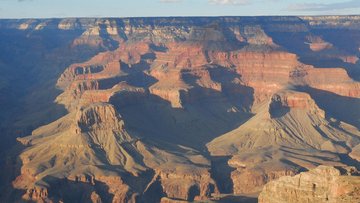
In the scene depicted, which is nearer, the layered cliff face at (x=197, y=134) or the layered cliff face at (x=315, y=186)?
the layered cliff face at (x=315, y=186)

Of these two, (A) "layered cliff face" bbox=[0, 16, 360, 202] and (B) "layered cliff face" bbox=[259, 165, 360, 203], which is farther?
(A) "layered cliff face" bbox=[0, 16, 360, 202]

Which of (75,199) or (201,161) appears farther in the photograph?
(201,161)

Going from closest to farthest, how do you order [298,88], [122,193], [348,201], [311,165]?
[348,201] → [122,193] → [311,165] → [298,88]

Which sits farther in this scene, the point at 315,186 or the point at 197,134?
the point at 197,134

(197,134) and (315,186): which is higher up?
(315,186)

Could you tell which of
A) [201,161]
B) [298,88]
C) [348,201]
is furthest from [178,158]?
[348,201]

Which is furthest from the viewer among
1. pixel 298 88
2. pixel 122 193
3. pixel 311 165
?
pixel 298 88

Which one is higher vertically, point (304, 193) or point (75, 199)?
point (304, 193)

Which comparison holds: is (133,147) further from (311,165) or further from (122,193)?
(311,165)
